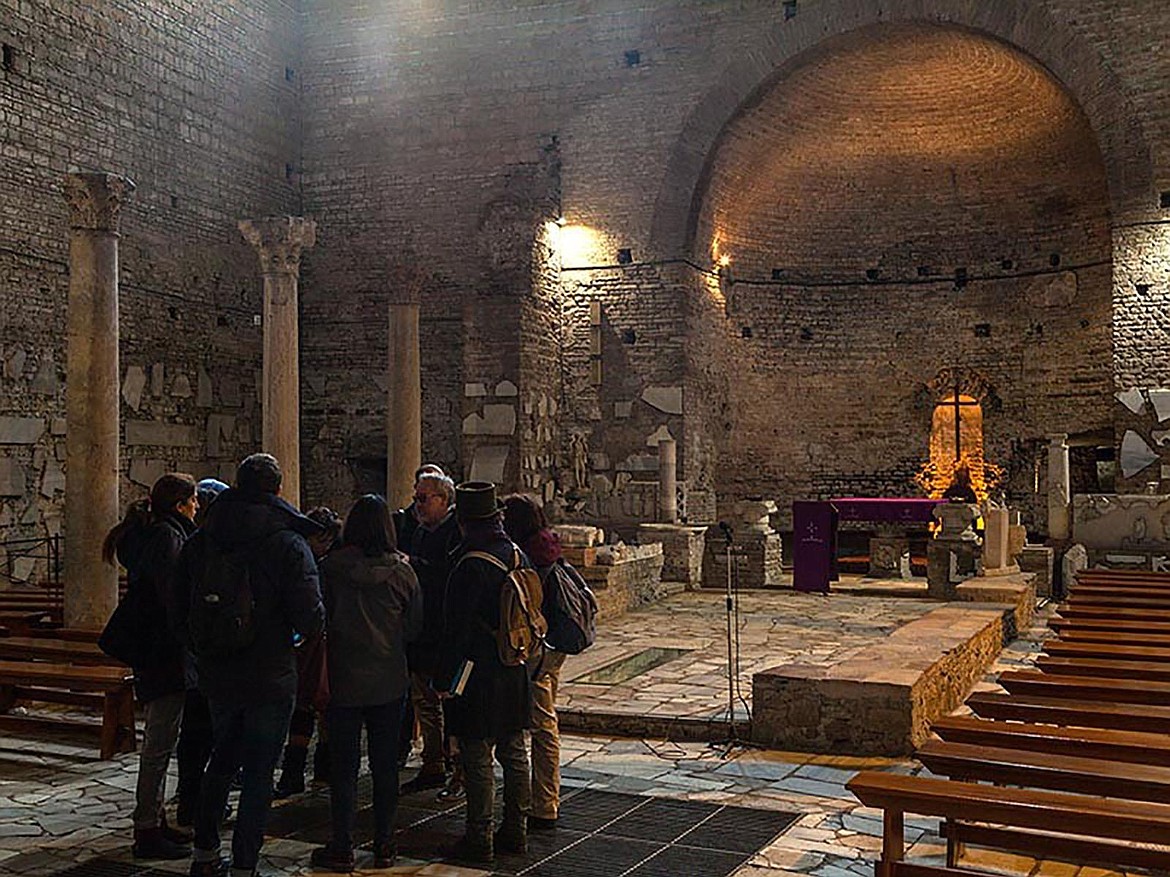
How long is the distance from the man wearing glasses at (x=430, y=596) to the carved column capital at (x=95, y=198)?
3989mm

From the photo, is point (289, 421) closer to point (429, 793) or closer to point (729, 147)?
point (429, 793)

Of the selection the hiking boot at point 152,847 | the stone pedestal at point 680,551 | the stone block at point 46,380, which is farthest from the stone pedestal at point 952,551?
the hiking boot at point 152,847

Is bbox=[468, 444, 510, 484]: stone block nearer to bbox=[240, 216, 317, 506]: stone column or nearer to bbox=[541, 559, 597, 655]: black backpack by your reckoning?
bbox=[240, 216, 317, 506]: stone column

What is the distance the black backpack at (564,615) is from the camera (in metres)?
5.11

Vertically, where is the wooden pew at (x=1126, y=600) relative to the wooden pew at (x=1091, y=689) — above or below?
above

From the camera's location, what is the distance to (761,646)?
10.0m

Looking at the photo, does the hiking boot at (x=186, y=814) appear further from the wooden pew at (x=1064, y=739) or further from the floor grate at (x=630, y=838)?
the wooden pew at (x=1064, y=739)

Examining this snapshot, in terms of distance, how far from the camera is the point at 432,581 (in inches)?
206

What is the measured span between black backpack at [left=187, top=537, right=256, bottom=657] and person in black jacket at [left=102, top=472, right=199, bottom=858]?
1.09ft

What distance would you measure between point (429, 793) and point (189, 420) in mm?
10953

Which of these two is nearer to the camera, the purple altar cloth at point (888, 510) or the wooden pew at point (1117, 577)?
the wooden pew at point (1117, 577)

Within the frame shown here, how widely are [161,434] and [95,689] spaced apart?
904 cm

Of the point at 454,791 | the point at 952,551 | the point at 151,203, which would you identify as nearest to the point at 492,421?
the point at 151,203

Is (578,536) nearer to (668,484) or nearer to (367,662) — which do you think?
(668,484)
